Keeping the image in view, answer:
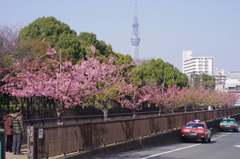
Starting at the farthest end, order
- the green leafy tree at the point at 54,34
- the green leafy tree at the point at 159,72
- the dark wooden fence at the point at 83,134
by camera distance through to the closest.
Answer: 1. the green leafy tree at the point at 159,72
2. the green leafy tree at the point at 54,34
3. the dark wooden fence at the point at 83,134

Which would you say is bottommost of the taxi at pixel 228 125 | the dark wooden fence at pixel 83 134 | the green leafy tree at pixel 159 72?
the taxi at pixel 228 125

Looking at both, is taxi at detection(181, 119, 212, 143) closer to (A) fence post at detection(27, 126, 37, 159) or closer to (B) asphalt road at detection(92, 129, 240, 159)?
(B) asphalt road at detection(92, 129, 240, 159)

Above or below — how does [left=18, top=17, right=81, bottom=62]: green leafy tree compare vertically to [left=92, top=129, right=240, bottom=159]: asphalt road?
above

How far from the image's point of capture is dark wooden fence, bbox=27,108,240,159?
1312cm

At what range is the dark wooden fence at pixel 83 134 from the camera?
43.1ft

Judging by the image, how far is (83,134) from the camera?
16.2 m

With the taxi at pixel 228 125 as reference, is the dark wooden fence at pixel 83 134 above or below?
above

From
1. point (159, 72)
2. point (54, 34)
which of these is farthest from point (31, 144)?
point (159, 72)

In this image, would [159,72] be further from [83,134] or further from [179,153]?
[83,134]

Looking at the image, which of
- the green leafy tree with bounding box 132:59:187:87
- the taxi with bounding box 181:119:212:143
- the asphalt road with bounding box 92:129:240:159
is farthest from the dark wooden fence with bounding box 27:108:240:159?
the green leafy tree with bounding box 132:59:187:87

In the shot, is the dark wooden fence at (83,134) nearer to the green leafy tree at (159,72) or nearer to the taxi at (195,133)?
the taxi at (195,133)

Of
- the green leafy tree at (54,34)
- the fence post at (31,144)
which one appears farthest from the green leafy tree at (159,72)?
the fence post at (31,144)

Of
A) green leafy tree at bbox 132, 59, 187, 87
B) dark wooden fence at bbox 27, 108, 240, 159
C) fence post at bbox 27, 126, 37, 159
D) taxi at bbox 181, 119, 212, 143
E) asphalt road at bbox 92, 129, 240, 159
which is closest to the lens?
fence post at bbox 27, 126, 37, 159

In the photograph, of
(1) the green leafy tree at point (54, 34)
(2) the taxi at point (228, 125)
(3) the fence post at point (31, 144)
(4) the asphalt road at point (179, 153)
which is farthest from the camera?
(1) the green leafy tree at point (54, 34)
